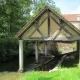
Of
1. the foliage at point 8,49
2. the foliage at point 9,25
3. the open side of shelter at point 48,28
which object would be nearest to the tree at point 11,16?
the foliage at point 9,25

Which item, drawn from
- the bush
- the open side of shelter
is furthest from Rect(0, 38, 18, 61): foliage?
the open side of shelter

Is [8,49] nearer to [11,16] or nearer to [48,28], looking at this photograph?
[11,16]

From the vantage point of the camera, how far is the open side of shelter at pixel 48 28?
522 inches

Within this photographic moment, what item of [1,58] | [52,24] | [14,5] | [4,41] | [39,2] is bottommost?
[1,58]

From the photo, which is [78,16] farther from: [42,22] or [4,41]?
[42,22]

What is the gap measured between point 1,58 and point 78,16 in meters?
31.0

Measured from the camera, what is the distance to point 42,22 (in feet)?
45.4

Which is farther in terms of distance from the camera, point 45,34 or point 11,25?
point 11,25

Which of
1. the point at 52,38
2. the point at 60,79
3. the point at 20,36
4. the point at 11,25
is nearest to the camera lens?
the point at 60,79

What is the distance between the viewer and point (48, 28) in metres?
13.8

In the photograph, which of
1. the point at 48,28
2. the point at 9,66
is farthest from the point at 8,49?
the point at 48,28

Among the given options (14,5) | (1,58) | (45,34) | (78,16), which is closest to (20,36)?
(45,34)

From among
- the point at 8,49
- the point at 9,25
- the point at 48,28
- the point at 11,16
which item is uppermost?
the point at 11,16

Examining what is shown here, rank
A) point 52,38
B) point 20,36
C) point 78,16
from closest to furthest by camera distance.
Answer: point 52,38, point 20,36, point 78,16
